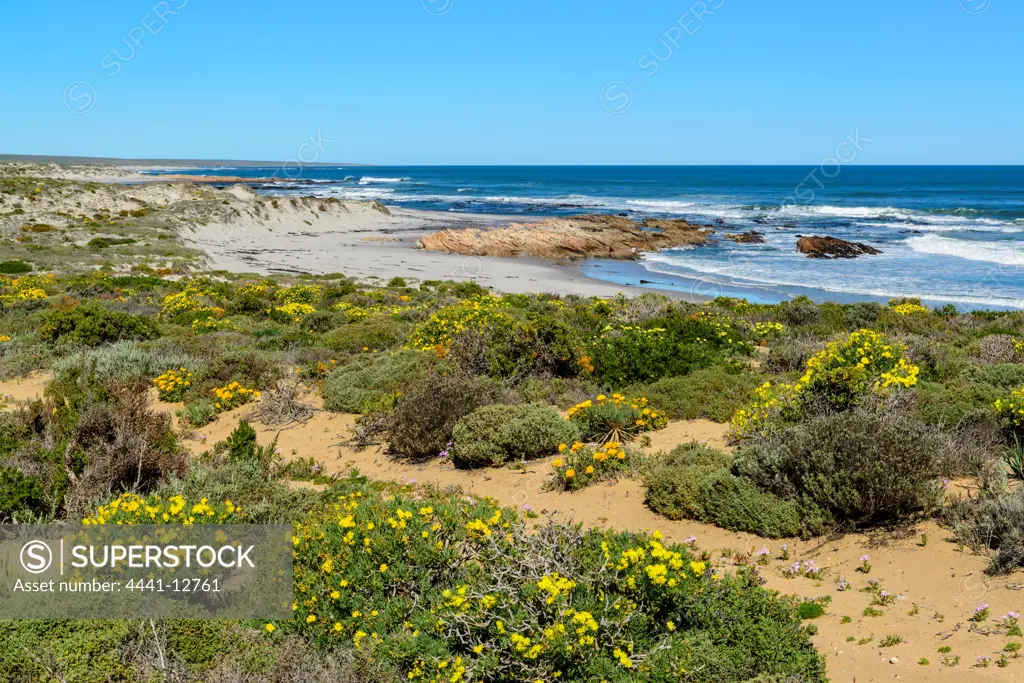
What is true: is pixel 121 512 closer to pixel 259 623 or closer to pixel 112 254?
pixel 259 623

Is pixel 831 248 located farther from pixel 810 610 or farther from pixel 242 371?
pixel 810 610

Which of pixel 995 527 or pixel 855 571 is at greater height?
pixel 995 527

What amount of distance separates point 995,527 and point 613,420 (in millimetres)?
3744

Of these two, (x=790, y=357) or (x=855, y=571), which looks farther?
(x=790, y=357)

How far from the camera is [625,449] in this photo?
7.64m

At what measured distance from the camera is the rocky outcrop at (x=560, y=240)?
39.4 meters

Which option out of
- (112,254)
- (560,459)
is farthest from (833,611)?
(112,254)

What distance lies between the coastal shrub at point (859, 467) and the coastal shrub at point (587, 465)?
57.7 inches

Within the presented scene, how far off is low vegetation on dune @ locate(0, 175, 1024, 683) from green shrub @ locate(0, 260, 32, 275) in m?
13.7

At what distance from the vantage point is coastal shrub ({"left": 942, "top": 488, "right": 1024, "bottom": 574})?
16.2 ft

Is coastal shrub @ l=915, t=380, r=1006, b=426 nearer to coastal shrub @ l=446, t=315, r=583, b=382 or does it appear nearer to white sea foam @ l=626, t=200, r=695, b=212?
coastal shrub @ l=446, t=315, r=583, b=382

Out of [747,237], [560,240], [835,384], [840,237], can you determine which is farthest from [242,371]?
[840,237]

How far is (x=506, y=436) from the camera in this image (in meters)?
7.71

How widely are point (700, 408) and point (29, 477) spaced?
7110 millimetres
